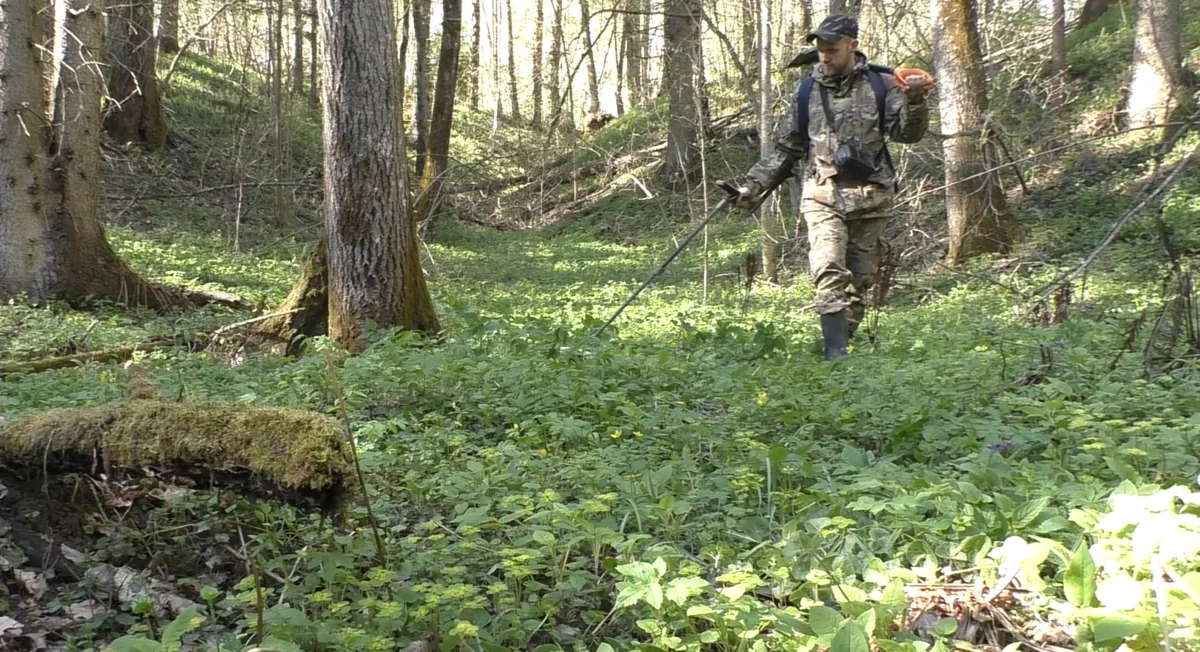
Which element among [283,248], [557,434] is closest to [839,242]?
[557,434]

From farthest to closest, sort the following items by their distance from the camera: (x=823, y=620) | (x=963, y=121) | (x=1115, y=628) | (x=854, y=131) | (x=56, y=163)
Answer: (x=963, y=121), (x=56, y=163), (x=854, y=131), (x=823, y=620), (x=1115, y=628)

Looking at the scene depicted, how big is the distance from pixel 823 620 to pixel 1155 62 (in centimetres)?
1249

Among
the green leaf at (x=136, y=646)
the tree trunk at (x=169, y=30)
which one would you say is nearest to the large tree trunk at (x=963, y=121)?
the green leaf at (x=136, y=646)

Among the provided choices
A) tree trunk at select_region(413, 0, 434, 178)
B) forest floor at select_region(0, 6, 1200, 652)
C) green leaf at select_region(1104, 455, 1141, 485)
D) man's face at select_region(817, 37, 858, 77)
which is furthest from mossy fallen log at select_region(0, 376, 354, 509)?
tree trunk at select_region(413, 0, 434, 178)

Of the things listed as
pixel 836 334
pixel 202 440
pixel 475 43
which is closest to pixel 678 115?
pixel 836 334

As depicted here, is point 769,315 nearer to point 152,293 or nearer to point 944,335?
point 944,335

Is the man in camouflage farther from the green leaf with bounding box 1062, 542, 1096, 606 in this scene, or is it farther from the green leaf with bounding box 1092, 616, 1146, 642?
the green leaf with bounding box 1092, 616, 1146, 642

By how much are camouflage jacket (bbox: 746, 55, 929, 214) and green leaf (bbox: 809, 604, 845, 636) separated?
14.7 ft

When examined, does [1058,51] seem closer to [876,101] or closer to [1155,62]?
[1155,62]

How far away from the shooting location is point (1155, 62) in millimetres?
11289

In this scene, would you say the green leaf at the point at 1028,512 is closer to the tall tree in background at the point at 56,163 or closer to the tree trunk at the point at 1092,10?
the tall tree in background at the point at 56,163

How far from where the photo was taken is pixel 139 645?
1738 millimetres

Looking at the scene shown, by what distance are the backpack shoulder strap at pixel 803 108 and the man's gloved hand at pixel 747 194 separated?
1.62 ft

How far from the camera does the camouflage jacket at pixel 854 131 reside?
5664mm
